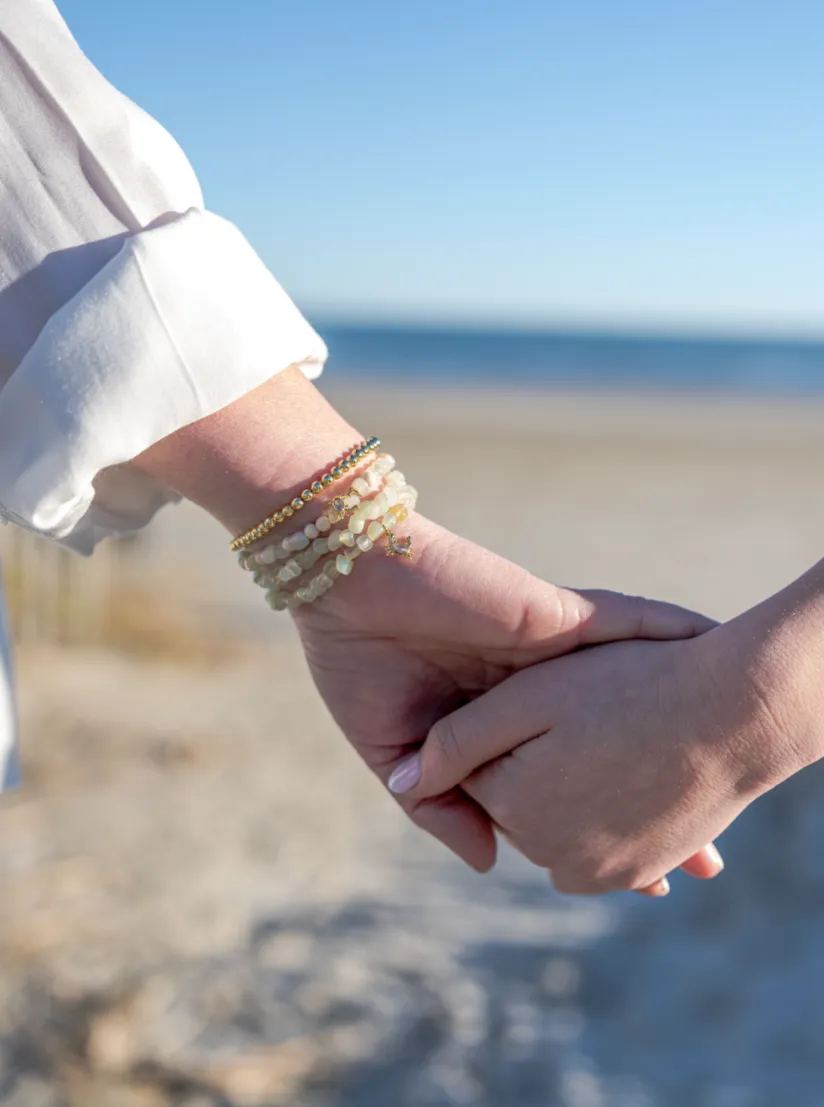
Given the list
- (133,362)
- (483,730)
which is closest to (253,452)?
(133,362)

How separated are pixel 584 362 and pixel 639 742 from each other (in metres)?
32.9

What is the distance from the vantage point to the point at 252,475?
4.44 ft

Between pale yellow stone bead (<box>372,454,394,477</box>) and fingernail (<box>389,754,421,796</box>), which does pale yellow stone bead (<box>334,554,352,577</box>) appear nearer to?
pale yellow stone bead (<box>372,454,394,477</box>)

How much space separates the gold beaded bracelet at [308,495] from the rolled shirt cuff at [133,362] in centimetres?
19

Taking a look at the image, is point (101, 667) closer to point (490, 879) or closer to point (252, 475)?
point (490, 879)

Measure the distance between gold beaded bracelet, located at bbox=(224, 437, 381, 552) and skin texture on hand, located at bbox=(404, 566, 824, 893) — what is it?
36 cm

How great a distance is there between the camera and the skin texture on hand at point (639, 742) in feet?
4.49

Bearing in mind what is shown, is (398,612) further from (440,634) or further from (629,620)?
(629,620)

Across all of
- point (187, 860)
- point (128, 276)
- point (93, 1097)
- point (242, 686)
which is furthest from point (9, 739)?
point (242, 686)

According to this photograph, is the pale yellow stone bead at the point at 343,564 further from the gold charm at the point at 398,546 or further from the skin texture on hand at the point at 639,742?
the skin texture on hand at the point at 639,742

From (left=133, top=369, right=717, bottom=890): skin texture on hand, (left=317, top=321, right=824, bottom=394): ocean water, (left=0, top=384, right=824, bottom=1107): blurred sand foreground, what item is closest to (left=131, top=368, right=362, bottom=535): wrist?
(left=133, top=369, right=717, bottom=890): skin texture on hand

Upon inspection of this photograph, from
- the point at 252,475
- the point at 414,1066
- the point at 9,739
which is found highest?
the point at 252,475

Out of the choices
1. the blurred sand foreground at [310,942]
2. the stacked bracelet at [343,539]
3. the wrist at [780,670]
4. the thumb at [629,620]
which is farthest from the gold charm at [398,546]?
the blurred sand foreground at [310,942]

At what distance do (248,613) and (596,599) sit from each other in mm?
4601
